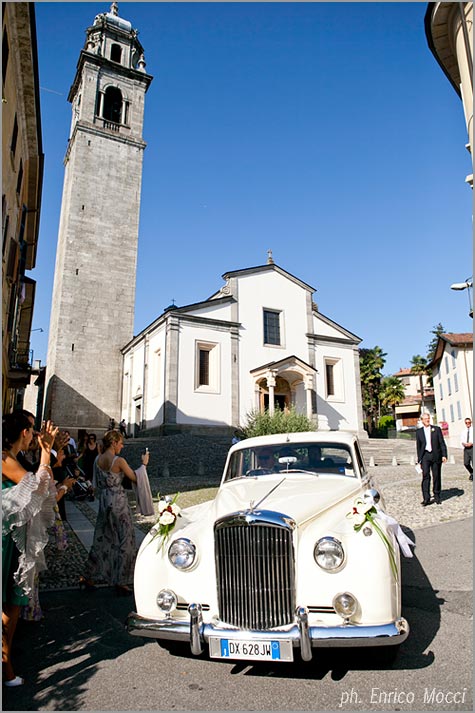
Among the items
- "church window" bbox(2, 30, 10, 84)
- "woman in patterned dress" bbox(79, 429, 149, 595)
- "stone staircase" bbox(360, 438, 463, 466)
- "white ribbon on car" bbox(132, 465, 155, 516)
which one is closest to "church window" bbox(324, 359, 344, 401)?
"stone staircase" bbox(360, 438, 463, 466)

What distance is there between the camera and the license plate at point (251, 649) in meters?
2.91

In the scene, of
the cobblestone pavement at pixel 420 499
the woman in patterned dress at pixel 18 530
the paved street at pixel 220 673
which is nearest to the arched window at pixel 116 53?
the cobblestone pavement at pixel 420 499

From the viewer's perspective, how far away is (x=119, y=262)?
1278 inches

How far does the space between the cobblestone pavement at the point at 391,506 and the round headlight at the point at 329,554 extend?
334cm

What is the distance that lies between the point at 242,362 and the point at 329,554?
26.1 m

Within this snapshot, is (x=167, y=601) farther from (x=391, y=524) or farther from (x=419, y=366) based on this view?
(x=419, y=366)

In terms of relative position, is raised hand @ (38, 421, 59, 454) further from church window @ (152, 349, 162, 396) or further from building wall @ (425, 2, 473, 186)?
church window @ (152, 349, 162, 396)

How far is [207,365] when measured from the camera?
28531 mm

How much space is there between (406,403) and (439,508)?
5151 centimetres

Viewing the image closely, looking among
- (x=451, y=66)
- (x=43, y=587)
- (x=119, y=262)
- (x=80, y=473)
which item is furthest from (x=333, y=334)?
(x=43, y=587)

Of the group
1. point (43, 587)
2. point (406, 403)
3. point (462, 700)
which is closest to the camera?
point (462, 700)

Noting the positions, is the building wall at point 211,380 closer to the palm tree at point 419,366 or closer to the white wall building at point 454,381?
the white wall building at point 454,381

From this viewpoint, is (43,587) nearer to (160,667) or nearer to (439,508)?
(160,667)

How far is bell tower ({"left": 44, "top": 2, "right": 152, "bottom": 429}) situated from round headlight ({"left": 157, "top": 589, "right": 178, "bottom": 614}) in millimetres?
27488
